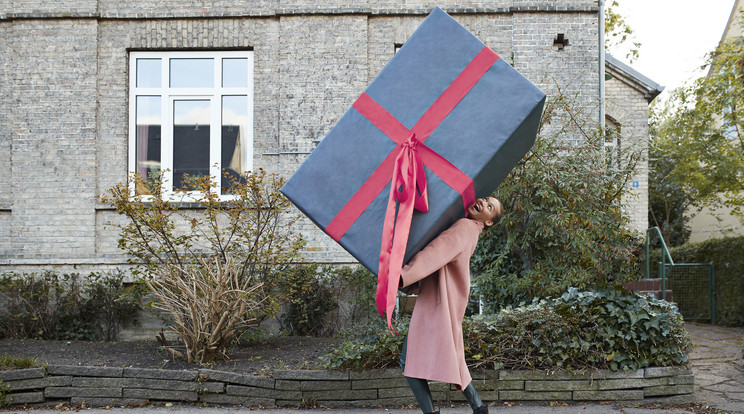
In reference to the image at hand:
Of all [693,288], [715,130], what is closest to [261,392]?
[693,288]

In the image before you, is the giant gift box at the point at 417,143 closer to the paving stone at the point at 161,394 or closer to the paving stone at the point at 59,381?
the paving stone at the point at 161,394

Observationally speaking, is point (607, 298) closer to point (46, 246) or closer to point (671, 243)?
point (46, 246)

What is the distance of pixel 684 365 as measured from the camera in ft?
16.3

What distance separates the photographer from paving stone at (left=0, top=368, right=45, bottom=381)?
15.8 ft

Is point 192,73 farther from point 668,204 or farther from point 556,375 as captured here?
point 668,204

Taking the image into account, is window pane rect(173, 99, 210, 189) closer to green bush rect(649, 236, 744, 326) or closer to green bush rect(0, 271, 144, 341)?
green bush rect(0, 271, 144, 341)


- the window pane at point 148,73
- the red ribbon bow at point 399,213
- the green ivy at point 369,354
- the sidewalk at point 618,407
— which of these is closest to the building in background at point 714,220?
the sidewalk at point 618,407

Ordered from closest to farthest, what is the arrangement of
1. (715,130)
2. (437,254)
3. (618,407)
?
1. (437,254)
2. (618,407)
3. (715,130)

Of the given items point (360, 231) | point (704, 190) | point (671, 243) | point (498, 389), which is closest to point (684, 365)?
point (498, 389)

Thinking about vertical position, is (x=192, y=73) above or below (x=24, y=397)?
above

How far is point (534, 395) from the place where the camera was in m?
4.84

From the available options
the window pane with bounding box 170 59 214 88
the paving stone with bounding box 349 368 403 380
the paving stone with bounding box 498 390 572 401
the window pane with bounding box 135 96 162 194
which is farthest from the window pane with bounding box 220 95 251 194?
the paving stone with bounding box 498 390 572 401

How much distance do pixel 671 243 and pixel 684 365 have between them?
20.2 meters

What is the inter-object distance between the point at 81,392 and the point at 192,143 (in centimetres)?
415
